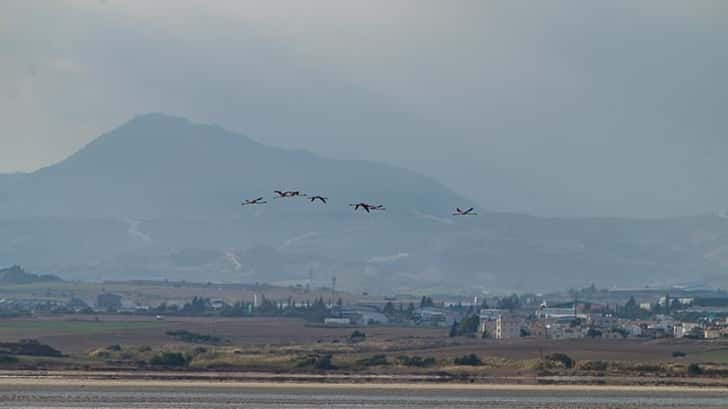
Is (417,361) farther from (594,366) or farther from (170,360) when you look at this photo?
(170,360)

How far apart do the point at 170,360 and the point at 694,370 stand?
20854 millimetres

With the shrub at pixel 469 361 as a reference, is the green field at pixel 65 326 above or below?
above

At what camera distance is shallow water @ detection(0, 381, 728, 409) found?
53312 mm

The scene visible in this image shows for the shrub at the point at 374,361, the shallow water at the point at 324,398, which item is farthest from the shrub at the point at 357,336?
the shallow water at the point at 324,398

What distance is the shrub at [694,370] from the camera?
69825 mm

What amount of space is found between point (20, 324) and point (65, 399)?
6329 centimetres

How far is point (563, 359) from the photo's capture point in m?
76.6

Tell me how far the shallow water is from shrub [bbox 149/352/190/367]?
43.2ft

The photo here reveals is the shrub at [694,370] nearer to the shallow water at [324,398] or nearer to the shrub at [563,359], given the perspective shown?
the shrub at [563,359]

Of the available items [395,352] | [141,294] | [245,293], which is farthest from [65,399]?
[245,293]

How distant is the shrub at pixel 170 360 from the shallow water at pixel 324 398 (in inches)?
519

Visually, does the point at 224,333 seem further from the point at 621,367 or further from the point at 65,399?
the point at 65,399

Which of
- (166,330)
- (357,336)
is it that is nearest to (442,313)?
(357,336)

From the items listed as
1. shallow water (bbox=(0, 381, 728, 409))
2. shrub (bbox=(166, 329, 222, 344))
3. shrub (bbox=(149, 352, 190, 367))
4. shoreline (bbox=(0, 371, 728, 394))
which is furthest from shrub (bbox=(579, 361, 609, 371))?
shrub (bbox=(166, 329, 222, 344))
